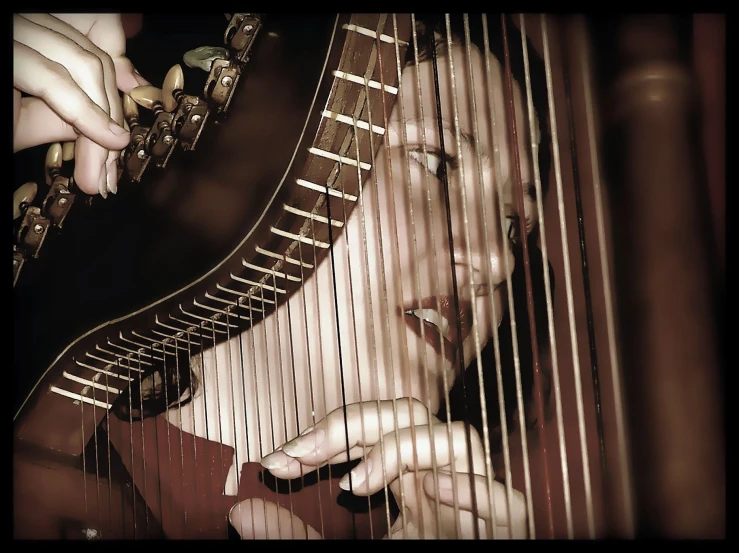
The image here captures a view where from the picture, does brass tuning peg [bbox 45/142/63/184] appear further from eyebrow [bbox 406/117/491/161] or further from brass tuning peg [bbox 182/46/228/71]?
eyebrow [bbox 406/117/491/161]

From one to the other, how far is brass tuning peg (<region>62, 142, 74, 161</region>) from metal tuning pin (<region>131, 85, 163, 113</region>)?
140 millimetres

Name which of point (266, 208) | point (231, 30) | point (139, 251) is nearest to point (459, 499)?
point (266, 208)

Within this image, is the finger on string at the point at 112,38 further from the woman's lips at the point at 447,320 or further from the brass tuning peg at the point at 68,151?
the woman's lips at the point at 447,320

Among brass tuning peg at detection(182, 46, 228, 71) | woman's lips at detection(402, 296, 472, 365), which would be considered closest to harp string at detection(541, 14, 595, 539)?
woman's lips at detection(402, 296, 472, 365)

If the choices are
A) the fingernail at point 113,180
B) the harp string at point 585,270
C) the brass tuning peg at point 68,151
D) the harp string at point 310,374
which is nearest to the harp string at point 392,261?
the harp string at point 310,374

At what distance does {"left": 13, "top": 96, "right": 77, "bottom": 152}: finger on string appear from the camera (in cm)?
136

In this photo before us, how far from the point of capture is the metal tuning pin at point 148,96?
132 centimetres

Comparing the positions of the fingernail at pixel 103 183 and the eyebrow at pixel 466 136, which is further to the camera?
the fingernail at pixel 103 183

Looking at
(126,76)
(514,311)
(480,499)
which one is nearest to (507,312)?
(514,311)

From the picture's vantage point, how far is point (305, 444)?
119 cm

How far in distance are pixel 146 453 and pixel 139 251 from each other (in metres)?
0.32

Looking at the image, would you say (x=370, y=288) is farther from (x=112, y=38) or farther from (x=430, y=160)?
(x=112, y=38)

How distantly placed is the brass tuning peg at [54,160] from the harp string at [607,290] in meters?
0.87

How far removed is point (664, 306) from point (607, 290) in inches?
2.8
